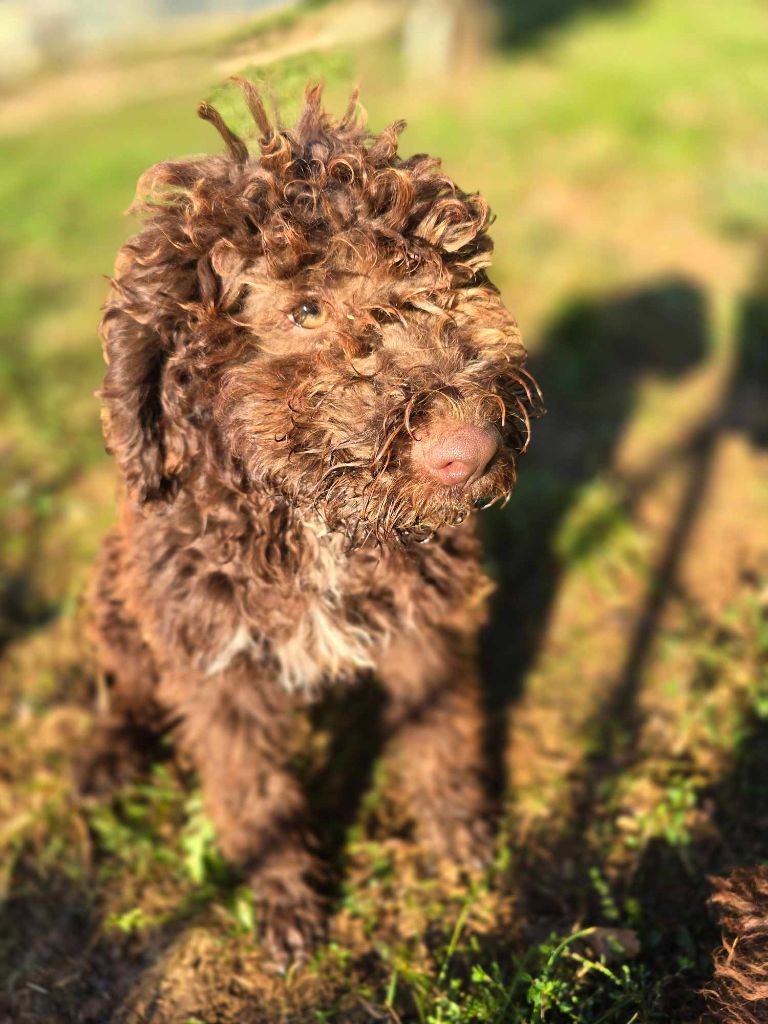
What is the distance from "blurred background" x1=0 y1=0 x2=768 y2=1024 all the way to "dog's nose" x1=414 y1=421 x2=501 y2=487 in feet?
4.88

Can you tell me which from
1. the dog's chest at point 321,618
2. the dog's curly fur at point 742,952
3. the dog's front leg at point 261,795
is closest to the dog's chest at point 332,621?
the dog's chest at point 321,618

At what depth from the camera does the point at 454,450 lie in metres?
2.39

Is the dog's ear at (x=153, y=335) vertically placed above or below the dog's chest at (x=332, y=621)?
above

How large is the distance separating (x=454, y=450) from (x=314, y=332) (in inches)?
24.1

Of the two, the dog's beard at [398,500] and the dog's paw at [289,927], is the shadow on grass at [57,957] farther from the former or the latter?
the dog's beard at [398,500]

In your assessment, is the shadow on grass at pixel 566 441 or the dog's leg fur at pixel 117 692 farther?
the shadow on grass at pixel 566 441

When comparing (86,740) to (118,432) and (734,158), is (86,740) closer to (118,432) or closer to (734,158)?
(118,432)

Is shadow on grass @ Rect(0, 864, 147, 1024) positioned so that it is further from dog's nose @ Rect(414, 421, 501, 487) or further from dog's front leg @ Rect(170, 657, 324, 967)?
dog's nose @ Rect(414, 421, 501, 487)

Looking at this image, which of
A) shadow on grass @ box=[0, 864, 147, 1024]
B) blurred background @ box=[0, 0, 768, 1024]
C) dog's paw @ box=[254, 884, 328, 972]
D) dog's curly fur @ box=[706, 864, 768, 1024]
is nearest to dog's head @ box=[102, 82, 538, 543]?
blurred background @ box=[0, 0, 768, 1024]

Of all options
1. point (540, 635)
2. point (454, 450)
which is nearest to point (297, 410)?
point (454, 450)

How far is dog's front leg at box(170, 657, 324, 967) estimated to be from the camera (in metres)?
3.31

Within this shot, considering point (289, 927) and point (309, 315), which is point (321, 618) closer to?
point (309, 315)

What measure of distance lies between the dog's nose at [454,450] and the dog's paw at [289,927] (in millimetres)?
1910

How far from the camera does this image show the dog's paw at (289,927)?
10.8ft
